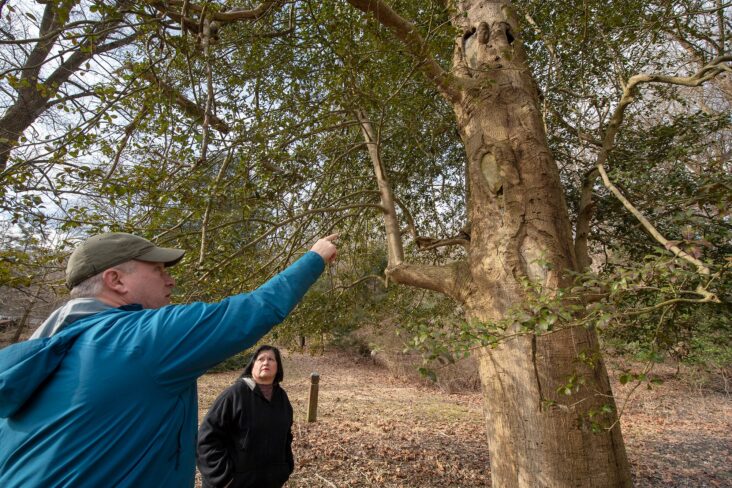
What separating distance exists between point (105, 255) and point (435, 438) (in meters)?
6.90

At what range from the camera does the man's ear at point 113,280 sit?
1383 millimetres

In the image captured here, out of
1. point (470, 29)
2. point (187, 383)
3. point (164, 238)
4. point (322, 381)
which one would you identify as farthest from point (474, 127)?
point (322, 381)

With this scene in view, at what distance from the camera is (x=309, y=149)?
15.2ft

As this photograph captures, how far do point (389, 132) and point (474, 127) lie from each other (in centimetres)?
211

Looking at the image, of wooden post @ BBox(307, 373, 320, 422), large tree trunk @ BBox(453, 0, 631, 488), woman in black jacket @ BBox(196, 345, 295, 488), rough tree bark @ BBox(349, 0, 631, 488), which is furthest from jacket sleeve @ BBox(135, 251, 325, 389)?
wooden post @ BBox(307, 373, 320, 422)

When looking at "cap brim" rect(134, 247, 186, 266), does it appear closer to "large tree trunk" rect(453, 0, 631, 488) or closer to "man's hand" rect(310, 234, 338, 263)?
"man's hand" rect(310, 234, 338, 263)

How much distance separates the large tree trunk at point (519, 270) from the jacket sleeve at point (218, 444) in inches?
76.3

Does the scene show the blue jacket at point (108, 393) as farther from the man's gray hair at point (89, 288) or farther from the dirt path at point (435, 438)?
the dirt path at point (435, 438)

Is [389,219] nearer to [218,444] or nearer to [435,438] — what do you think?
[218,444]

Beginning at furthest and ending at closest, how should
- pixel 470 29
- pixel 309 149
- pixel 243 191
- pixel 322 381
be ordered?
pixel 322 381 < pixel 309 149 < pixel 470 29 < pixel 243 191

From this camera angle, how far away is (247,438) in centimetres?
304

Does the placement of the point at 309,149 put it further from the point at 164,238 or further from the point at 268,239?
the point at 164,238

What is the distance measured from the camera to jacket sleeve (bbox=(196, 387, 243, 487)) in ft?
9.57

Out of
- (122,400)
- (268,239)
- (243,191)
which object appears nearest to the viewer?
(122,400)
